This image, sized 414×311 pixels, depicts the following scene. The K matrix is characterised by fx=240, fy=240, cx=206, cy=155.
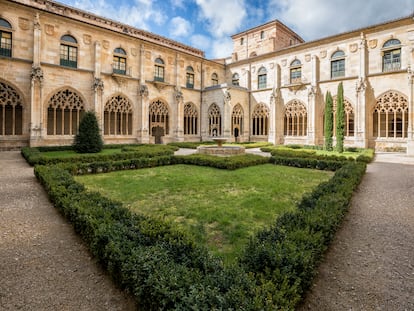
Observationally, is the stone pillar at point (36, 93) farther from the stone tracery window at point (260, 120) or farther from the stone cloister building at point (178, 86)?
the stone tracery window at point (260, 120)

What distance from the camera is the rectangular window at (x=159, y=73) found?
997 inches

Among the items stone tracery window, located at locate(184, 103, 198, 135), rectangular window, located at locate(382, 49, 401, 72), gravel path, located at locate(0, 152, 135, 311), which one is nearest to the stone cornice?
stone tracery window, located at locate(184, 103, 198, 135)


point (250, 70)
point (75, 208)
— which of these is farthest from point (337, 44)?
point (75, 208)

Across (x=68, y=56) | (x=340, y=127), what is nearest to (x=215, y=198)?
(x=340, y=127)

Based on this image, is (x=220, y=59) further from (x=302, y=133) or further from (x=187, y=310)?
(x=187, y=310)

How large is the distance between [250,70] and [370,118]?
14227mm

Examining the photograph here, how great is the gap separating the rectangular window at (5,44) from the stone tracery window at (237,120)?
67.6ft

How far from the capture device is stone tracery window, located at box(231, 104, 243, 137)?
28.2m

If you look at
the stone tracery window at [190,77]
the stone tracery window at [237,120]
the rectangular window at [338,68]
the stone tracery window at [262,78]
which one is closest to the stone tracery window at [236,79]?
the stone tracery window at [262,78]

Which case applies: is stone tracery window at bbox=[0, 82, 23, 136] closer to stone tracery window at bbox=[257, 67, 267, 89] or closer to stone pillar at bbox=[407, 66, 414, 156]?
stone tracery window at bbox=[257, 67, 267, 89]

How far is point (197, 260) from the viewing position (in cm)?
268

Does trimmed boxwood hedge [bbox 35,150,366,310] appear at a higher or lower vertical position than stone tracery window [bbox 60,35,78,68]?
lower

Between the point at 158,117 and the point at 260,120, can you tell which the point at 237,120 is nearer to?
the point at 260,120

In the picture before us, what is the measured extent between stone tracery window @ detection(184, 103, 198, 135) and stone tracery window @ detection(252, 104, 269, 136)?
7.06m
